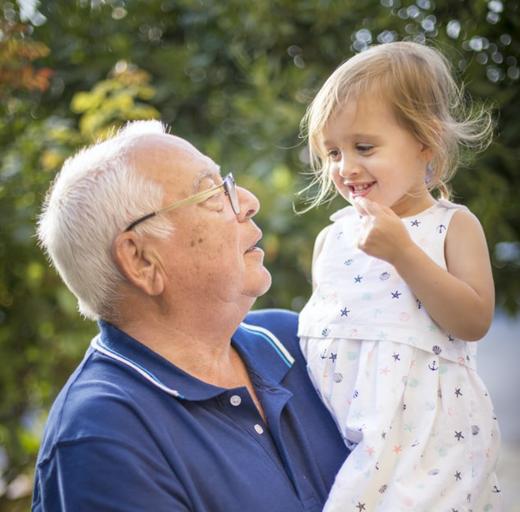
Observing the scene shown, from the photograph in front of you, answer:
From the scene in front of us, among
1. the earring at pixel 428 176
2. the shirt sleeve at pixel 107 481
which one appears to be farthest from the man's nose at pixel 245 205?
the shirt sleeve at pixel 107 481

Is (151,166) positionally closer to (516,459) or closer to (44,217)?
(44,217)

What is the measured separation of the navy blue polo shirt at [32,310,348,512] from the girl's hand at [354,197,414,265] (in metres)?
0.47

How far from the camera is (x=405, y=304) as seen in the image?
2.01 meters

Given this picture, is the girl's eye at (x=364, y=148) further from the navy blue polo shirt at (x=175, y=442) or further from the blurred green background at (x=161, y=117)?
the blurred green background at (x=161, y=117)

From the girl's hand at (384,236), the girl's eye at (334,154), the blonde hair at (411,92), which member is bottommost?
the girl's hand at (384,236)

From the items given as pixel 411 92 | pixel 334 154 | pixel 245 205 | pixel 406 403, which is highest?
pixel 411 92

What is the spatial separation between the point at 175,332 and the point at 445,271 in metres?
0.64

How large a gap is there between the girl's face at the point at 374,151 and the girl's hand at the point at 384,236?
94mm

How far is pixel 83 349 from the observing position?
3568 mm

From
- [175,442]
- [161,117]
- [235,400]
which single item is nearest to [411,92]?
[235,400]

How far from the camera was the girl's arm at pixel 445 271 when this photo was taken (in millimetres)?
1894

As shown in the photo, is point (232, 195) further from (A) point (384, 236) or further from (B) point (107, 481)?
(B) point (107, 481)

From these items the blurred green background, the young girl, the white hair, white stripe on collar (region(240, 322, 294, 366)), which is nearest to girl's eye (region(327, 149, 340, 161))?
the young girl

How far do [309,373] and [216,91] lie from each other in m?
1.92
